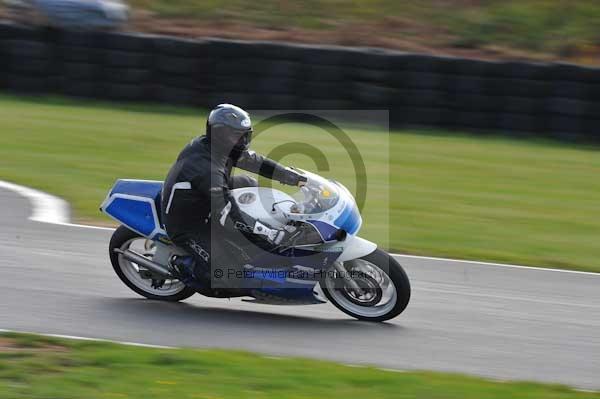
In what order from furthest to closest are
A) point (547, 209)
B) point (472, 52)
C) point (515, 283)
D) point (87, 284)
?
point (472, 52), point (547, 209), point (515, 283), point (87, 284)

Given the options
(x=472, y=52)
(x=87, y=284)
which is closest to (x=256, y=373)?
(x=87, y=284)

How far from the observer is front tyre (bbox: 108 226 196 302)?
7.39 m

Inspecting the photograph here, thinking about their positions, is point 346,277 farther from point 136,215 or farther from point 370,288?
point 136,215

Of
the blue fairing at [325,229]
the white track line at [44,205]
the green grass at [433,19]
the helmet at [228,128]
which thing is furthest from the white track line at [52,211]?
the green grass at [433,19]

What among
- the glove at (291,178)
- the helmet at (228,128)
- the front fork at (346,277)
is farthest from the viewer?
the glove at (291,178)

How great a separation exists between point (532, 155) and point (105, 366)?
9385 mm

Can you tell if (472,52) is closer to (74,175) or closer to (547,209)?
(547,209)

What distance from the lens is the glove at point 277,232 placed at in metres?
6.78

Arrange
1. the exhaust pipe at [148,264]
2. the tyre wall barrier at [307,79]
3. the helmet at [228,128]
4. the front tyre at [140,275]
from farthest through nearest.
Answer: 1. the tyre wall barrier at [307,79]
2. the front tyre at [140,275]
3. the exhaust pipe at [148,264]
4. the helmet at [228,128]

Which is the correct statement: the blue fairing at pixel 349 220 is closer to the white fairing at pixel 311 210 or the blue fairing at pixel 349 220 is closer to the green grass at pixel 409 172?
the white fairing at pixel 311 210

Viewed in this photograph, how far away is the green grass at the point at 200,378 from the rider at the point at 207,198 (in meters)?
1.00

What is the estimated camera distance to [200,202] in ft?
22.4

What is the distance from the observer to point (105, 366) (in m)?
5.76

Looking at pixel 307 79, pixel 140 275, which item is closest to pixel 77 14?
pixel 307 79
